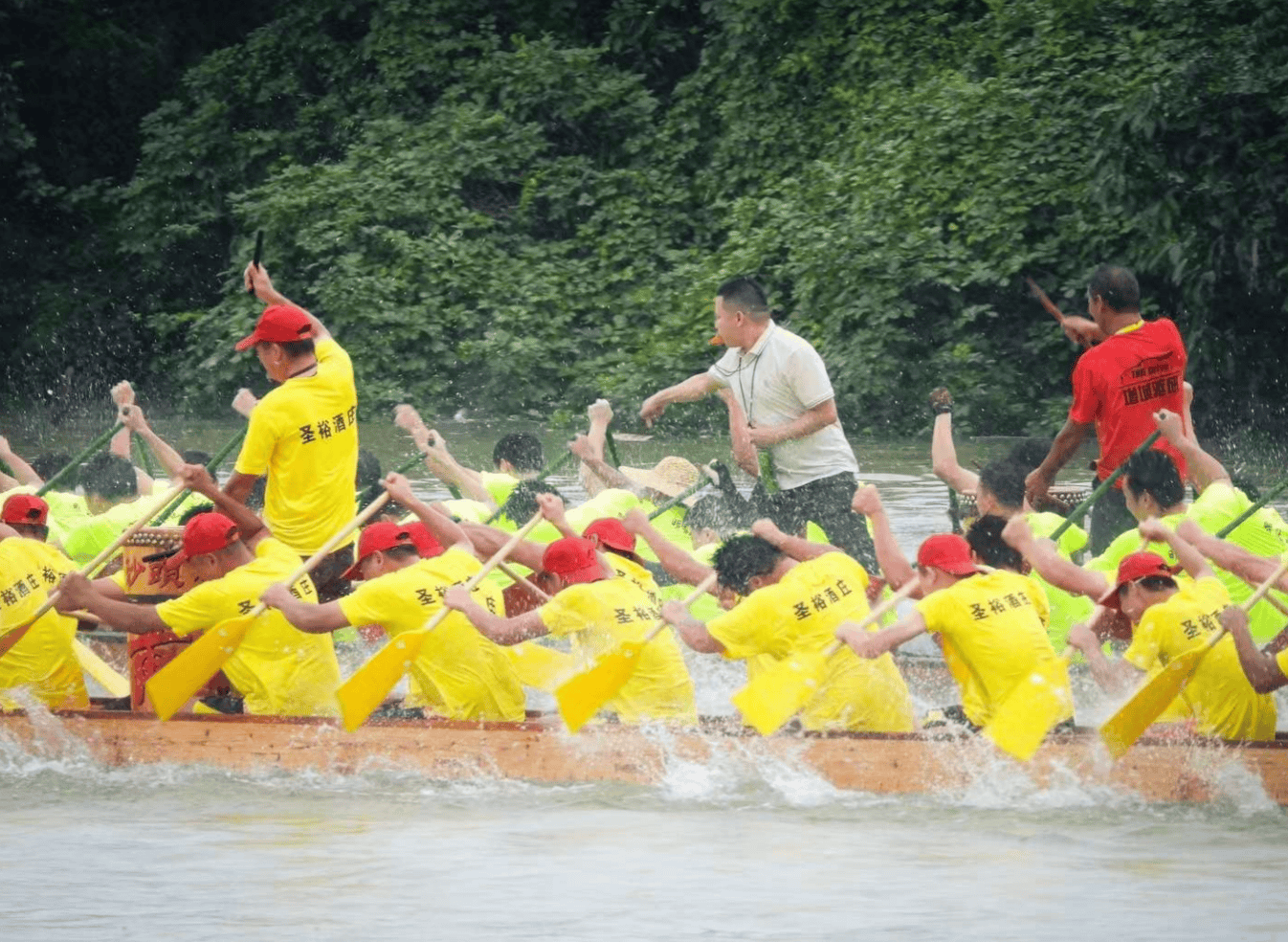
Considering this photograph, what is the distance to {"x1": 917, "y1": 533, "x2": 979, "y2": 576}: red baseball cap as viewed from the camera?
7.07 metres

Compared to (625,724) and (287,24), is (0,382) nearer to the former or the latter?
(287,24)

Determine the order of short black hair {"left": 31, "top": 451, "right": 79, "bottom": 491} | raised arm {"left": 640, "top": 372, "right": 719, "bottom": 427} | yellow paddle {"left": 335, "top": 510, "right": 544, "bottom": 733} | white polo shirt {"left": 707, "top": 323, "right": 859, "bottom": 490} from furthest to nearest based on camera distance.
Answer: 1. short black hair {"left": 31, "top": 451, "right": 79, "bottom": 491}
2. raised arm {"left": 640, "top": 372, "right": 719, "bottom": 427}
3. white polo shirt {"left": 707, "top": 323, "right": 859, "bottom": 490}
4. yellow paddle {"left": 335, "top": 510, "right": 544, "bottom": 733}

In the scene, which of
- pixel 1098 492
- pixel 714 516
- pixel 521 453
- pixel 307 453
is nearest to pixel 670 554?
pixel 307 453

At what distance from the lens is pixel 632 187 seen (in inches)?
741

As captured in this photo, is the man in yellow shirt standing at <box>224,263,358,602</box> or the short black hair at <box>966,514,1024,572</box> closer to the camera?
the short black hair at <box>966,514,1024,572</box>

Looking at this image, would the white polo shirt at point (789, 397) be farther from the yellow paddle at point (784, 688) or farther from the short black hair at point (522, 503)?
the yellow paddle at point (784, 688)

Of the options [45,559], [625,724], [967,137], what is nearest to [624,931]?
[625,724]

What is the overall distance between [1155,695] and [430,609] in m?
2.15

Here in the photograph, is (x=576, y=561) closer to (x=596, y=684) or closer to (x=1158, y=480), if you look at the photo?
(x=596, y=684)

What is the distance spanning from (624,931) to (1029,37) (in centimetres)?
1199

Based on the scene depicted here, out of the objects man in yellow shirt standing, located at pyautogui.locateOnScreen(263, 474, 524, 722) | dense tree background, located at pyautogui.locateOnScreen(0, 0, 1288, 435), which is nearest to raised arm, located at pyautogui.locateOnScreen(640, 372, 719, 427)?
man in yellow shirt standing, located at pyautogui.locateOnScreen(263, 474, 524, 722)

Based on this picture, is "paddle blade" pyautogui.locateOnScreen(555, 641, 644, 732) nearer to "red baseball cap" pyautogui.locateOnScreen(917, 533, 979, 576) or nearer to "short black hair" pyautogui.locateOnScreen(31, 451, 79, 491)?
"red baseball cap" pyautogui.locateOnScreen(917, 533, 979, 576)

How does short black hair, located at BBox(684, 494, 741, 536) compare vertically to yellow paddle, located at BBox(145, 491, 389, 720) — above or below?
below

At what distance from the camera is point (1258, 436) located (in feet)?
Answer: 48.4
